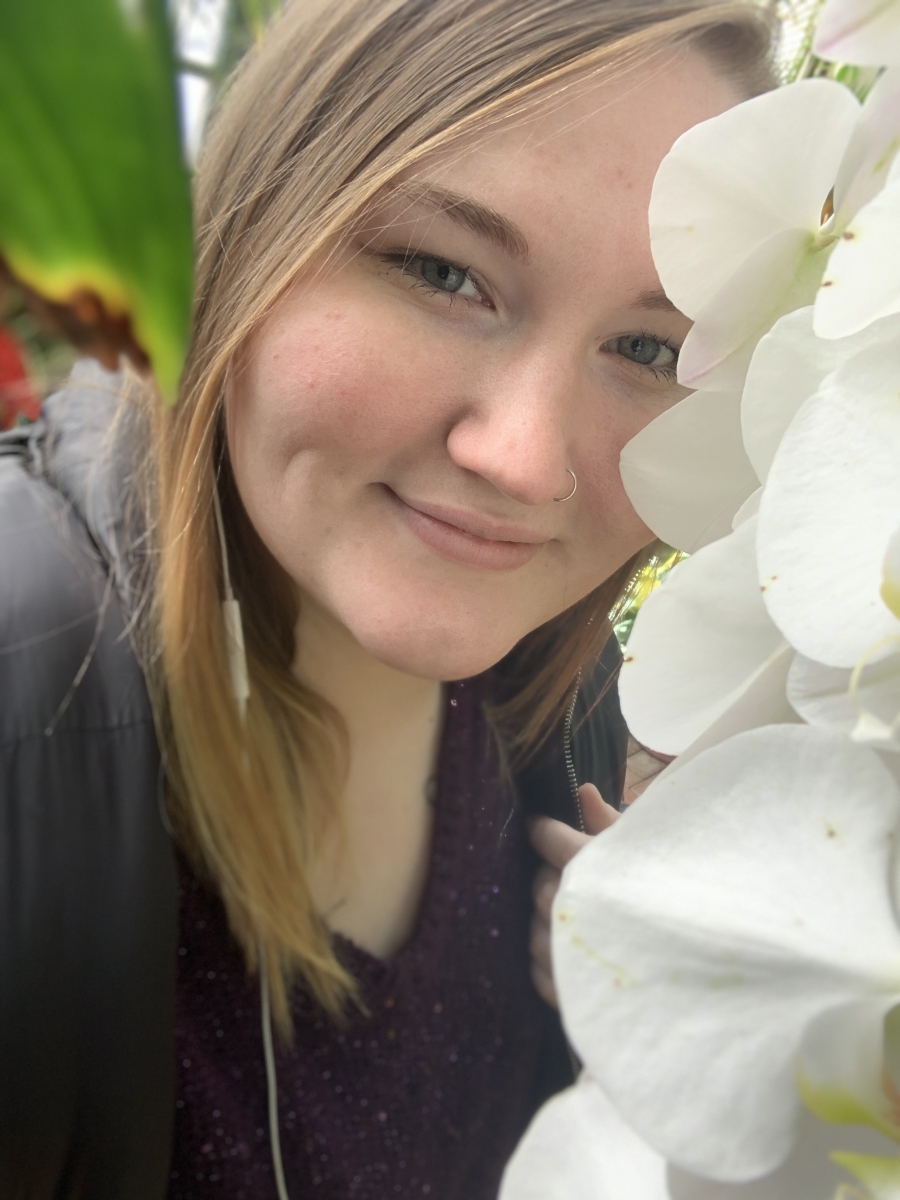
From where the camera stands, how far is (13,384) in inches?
2.9

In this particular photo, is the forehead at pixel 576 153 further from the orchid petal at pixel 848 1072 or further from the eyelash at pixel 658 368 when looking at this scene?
the orchid petal at pixel 848 1072

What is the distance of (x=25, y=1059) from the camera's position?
418 mm

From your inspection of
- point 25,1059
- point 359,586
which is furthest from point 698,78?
point 25,1059

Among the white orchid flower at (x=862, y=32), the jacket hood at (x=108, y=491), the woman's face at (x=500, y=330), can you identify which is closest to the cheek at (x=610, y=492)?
the woman's face at (x=500, y=330)

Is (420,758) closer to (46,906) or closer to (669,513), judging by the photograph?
(46,906)

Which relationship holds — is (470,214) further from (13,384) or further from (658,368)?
(13,384)

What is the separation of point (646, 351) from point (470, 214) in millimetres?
62

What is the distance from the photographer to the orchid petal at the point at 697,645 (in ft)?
0.42

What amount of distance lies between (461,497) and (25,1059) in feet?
1.20

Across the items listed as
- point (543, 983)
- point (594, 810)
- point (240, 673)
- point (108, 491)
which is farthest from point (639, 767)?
point (108, 491)

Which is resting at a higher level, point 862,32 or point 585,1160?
point 862,32

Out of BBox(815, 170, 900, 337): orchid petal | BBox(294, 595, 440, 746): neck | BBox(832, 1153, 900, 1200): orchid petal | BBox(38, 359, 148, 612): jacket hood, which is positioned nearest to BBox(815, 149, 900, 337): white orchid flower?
BBox(815, 170, 900, 337): orchid petal

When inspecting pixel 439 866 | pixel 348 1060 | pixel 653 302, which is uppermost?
pixel 653 302

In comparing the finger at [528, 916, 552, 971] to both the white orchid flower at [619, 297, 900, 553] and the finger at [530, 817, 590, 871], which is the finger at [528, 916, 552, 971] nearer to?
the finger at [530, 817, 590, 871]
